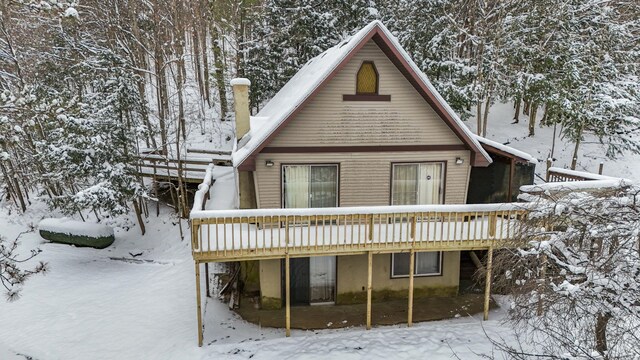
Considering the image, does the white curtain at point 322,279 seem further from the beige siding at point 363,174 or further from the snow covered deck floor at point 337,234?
the beige siding at point 363,174

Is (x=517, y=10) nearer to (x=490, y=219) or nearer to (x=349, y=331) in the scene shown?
(x=490, y=219)

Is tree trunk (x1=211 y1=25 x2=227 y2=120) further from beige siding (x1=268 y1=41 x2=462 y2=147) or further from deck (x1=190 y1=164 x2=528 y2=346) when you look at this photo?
deck (x1=190 y1=164 x2=528 y2=346)

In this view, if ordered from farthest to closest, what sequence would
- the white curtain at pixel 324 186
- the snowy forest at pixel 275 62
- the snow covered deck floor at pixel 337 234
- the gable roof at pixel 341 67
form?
the snowy forest at pixel 275 62 → the white curtain at pixel 324 186 → the gable roof at pixel 341 67 → the snow covered deck floor at pixel 337 234

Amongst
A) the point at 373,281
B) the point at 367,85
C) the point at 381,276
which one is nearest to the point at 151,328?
the point at 373,281

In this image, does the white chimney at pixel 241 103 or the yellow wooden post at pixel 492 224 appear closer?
the yellow wooden post at pixel 492 224

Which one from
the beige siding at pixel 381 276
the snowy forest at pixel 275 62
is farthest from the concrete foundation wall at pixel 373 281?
the snowy forest at pixel 275 62

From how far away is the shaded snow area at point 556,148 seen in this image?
83.0ft

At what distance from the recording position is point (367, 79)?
1198 centimetres

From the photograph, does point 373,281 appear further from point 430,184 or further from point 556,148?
point 556,148

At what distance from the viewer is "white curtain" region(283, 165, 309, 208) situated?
39.7ft

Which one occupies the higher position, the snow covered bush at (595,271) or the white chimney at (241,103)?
the white chimney at (241,103)

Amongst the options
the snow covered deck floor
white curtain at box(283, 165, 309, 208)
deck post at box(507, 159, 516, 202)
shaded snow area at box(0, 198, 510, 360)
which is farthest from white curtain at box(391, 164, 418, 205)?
shaded snow area at box(0, 198, 510, 360)

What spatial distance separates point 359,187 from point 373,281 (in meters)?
3.18

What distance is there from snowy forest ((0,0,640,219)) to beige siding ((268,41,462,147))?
1016cm
